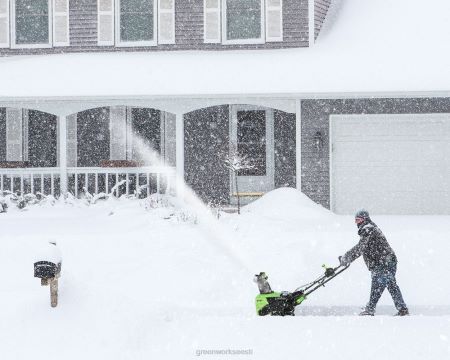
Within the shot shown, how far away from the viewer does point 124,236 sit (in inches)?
489

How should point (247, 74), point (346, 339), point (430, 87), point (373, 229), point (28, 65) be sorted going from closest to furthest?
1. point (346, 339)
2. point (373, 229)
3. point (430, 87)
4. point (247, 74)
5. point (28, 65)

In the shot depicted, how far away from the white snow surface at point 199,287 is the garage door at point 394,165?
69.2 inches

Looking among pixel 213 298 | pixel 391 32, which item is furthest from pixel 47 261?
pixel 391 32

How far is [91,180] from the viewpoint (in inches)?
730

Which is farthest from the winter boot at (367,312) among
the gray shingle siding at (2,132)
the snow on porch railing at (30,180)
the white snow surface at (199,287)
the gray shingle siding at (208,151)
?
the gray shingle siding at (2,132)

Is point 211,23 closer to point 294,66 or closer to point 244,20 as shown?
point 244,20

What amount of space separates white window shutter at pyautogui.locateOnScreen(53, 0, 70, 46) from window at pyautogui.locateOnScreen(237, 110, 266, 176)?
201 inches

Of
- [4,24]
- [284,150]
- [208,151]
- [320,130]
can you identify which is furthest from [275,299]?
[4,24]

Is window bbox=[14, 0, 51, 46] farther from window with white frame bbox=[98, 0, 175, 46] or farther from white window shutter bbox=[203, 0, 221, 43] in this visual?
white window shutter bbox=[203, 0, 221, 43]

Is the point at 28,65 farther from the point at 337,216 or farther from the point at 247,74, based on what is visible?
the point at 337,216

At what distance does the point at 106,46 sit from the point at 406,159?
8335 mm

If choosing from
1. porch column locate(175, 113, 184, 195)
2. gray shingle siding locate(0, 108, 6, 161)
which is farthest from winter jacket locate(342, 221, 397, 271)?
gray shingle siding locate(0, 108, 6, 161)

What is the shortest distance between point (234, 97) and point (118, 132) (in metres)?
4.28

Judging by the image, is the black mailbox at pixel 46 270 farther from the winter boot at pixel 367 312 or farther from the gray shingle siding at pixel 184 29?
the gray shingle siding at pixel 184 29
